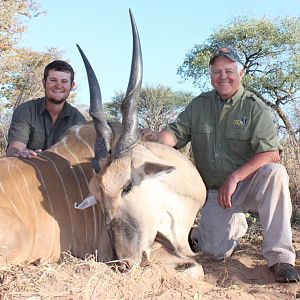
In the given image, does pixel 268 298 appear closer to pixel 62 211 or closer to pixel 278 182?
pixel 278 182

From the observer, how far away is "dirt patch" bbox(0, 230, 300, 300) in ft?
6.03

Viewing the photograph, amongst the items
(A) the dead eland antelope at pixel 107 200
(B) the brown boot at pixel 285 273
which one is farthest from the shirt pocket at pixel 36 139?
(B) the brown boot at pixel 285 273

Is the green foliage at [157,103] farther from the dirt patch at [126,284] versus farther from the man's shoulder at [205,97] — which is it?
the dirt patch at [126,284]

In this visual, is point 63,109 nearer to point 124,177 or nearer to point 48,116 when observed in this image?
point 48,116

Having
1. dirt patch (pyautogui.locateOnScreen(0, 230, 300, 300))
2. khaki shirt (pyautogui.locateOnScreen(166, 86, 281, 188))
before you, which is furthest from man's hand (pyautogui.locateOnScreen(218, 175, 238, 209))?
dirt patch (pyautogui.locateOnScreen(0, 230, 300, 300))

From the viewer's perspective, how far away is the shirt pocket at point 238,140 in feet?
9.77

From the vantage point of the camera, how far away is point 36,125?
371 cm

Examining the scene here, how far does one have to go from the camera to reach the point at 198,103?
323 cm

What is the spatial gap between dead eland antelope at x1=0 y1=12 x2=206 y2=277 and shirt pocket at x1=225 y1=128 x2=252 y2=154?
350 millimetres

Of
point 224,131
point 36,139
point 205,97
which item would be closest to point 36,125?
point 36,139

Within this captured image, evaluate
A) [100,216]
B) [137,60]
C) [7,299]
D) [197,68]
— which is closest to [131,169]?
[100,216]

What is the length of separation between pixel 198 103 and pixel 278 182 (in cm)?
81

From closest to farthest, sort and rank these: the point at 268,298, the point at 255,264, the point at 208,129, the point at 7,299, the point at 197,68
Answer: the point at 7,299
the point at 268,298
the point at 255,264
the point at 208,129
the point at 197,68

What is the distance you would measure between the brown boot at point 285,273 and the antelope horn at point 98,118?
3.40 feet
